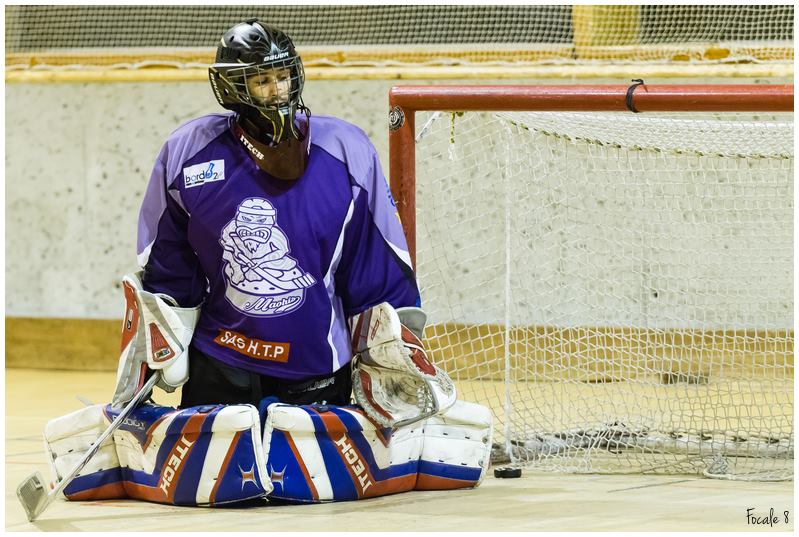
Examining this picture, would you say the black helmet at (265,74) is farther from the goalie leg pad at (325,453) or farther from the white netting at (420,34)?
the white netting at (420,34)

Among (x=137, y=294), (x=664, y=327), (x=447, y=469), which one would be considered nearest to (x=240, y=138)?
(x=137, y=294)

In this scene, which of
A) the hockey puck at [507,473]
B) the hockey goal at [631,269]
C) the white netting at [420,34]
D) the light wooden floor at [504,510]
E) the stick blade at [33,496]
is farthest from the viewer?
the white netting at [420,34]

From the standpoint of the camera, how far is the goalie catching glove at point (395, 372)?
9.53 ft

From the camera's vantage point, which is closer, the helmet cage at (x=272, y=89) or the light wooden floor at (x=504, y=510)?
the light wooden floor at (x=504, y=510)

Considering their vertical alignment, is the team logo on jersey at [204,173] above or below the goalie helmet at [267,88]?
below

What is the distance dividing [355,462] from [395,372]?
213 millimetres

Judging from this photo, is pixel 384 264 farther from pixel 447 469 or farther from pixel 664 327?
pixel 664 327

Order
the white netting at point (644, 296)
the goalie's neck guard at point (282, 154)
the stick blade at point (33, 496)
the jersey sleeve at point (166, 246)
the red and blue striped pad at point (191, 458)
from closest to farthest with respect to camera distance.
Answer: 1. the stick blade at point (33, 496)
2. the red and blue striped pad at point (191, 458)
3. the goalie's neck guard at point (282, 154)
4. the jersey sleeve at point (166, 246)
5. the white netting at point (644, 296)

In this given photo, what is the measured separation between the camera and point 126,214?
6.22 metres

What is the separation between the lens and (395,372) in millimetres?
2967

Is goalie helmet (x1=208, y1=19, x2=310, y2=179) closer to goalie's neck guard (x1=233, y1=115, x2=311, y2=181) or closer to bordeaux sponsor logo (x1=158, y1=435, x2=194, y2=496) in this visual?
goalie's neck guard (x1=233, y1=115, x2=311, y2=181)

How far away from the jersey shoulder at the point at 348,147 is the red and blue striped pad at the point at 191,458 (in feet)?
1.90

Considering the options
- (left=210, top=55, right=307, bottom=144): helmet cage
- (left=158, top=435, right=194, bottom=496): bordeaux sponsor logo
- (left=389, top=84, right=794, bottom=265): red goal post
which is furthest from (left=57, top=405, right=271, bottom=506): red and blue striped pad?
(left=389, top=84, right=794, bottom=265): red goal post

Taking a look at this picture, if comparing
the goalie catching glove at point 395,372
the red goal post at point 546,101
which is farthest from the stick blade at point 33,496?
the red goal post at point 546,101
